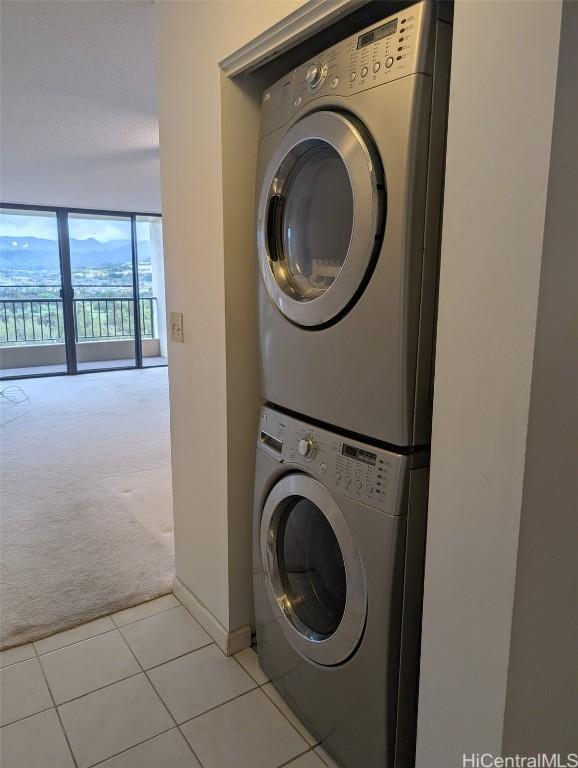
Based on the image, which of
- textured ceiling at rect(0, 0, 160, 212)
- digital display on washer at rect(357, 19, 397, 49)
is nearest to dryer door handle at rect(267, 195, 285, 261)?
digital display on washer at rect(357, 19, 397, 49)

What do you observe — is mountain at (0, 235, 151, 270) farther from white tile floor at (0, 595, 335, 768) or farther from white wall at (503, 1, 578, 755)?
white wall at (503, 1, 578, 755)

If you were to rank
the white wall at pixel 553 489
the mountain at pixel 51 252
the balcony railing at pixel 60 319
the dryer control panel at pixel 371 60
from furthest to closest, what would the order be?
the balcony railing at pixel 60 319 < the mountain at pixel 51 252 < the dryer control panel at pixel 371 60 < the white wall at pixel 553 489

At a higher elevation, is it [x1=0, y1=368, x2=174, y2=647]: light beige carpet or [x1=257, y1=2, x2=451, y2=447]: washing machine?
[x1=257, y1=2, x2=451, y2=447]: washing machine

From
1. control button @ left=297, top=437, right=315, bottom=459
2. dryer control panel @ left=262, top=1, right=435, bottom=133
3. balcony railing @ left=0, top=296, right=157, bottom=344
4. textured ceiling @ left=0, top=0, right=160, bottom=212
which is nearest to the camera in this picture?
dryer control panel @ left=262, top=1, right=435, bottom=133

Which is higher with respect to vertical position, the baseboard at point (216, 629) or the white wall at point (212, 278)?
the white wall at point (212, 278)

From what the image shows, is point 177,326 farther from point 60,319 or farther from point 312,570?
point 60,319

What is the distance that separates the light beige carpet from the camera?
222cm

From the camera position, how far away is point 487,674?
3.31 feet

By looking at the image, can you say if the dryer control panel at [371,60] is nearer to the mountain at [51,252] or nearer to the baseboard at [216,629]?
the baseboard at [216,629]

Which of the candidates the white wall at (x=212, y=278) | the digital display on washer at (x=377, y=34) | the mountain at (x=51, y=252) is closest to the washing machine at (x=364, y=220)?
the digital display on washer at (x=377, y=34)

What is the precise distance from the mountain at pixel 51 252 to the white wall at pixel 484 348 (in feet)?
22.8

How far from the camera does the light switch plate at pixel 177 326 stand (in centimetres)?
203

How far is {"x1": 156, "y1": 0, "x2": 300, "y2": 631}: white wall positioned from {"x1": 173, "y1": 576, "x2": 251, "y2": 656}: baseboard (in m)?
0.03

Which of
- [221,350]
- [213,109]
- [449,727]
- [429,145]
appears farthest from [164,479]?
[429,145]
